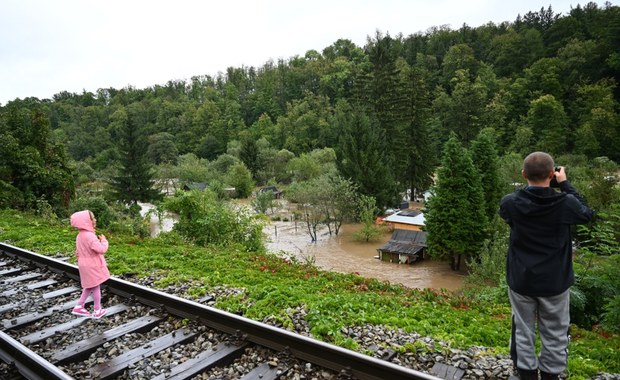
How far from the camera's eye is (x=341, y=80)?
280 ft

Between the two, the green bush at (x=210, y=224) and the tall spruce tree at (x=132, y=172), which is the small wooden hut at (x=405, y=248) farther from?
the tall spruce tree at (x=132, y=172)

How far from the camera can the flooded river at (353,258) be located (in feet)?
67.3

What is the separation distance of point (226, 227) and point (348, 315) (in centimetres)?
968

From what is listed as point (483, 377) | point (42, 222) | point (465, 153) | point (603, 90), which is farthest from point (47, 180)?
point (603, 90)

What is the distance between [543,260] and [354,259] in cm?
2281

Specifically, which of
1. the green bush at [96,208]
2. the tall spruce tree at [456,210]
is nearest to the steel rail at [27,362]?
the green bush at [96,208]

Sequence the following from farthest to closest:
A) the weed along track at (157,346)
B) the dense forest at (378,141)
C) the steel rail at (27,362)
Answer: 1. the dense forest at (378,141)
2. the weed along track at (157,346)
3. the steel rail at (27,362)

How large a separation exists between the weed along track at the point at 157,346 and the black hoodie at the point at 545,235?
99 centimetres

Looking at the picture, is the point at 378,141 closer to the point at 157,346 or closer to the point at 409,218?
the point at 409,218

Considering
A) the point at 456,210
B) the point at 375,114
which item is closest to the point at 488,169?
the point at 456,210

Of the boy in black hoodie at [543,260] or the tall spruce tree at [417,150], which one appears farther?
the tall spruce tree at [417,150]

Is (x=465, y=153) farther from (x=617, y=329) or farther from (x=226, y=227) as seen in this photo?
(x=617, y=329)

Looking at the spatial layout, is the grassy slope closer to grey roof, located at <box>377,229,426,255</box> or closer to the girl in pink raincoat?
the girl in pink raincoat

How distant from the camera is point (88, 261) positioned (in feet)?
15.1
